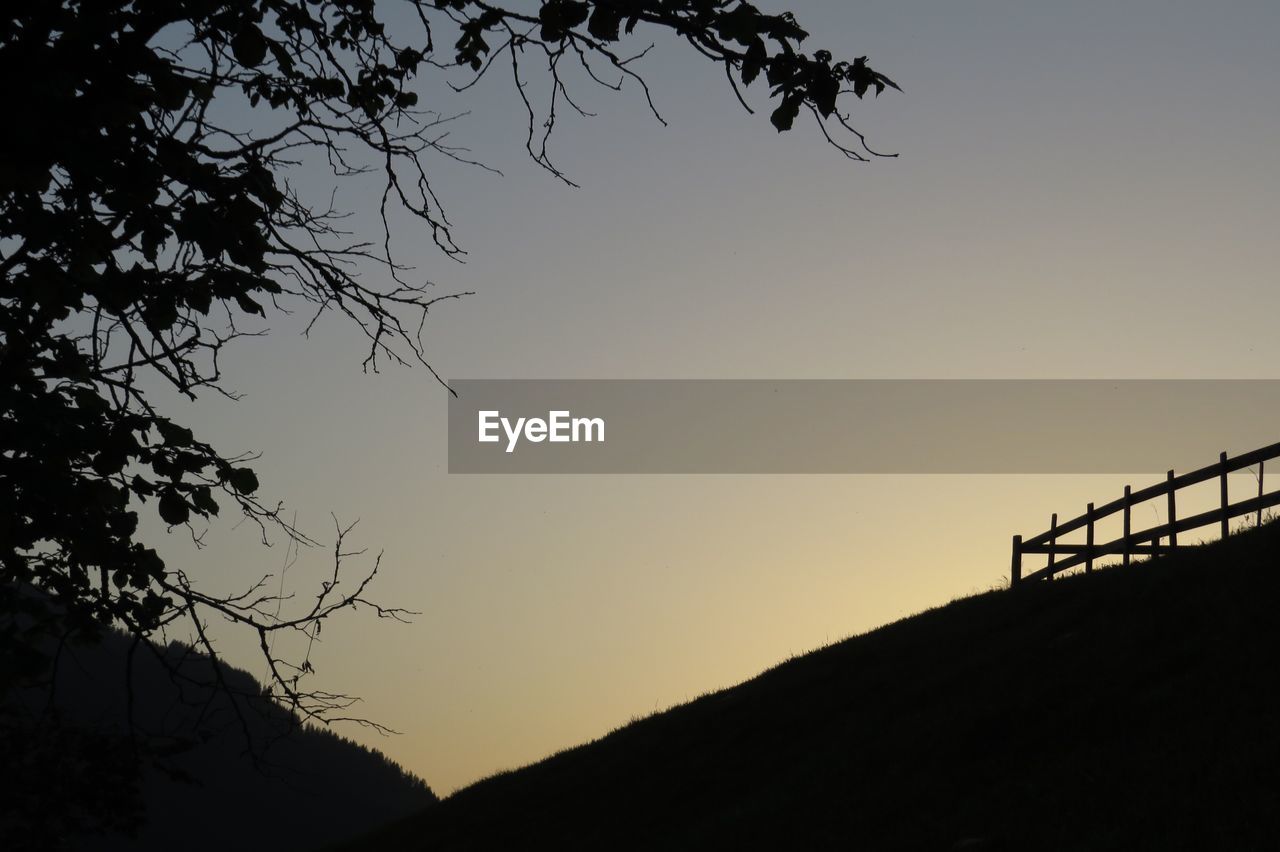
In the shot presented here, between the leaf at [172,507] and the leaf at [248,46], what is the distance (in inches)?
91.8

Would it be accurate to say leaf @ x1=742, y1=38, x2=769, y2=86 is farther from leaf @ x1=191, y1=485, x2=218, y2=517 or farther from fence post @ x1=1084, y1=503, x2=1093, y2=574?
fence post @ x1=1084, y1=503, x2=1093, y2=574

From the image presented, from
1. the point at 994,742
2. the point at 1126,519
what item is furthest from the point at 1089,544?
the point at 994,742

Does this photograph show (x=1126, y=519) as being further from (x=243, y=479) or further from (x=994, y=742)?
(x=243, y=479)

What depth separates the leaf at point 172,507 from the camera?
20.6 feet

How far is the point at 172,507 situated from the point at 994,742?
11.3 m

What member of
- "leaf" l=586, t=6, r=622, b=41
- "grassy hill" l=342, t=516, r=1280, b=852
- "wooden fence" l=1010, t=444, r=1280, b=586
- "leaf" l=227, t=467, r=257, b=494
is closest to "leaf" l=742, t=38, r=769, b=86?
"leaf" l=586, t=6, r=622, b=41

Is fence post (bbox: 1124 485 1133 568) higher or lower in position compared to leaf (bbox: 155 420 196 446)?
higher

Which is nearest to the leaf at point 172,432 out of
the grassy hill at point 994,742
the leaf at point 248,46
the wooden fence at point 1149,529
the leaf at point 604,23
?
the leaf at point 248,46

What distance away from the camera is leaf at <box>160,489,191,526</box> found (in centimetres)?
628

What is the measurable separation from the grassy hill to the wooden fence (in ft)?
3.12

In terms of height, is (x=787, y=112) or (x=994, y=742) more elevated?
(x=787, y=112)

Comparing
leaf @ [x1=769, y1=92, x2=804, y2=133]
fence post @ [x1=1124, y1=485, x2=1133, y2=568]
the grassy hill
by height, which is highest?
fence post @ [x1=1124, y1=485, x2=1133, y2=568]

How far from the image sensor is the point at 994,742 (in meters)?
14.4

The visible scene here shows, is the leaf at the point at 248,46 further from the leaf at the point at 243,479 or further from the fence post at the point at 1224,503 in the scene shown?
the fence post at the point at 1224,503
